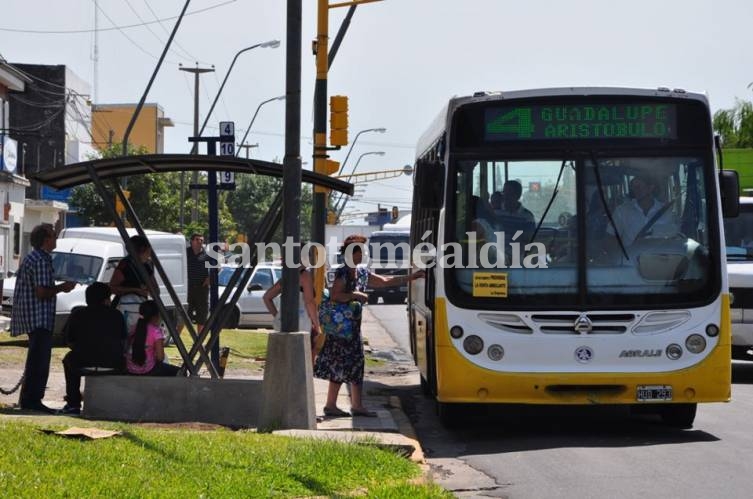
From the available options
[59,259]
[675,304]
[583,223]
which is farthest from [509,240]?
[59,259]

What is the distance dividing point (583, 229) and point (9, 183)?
35037 mm

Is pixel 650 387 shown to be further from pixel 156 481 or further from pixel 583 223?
pixel 156 481

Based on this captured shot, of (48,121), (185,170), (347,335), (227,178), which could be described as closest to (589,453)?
(347,335)

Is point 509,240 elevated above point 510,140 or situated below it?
below

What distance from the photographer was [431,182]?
41.0 feet

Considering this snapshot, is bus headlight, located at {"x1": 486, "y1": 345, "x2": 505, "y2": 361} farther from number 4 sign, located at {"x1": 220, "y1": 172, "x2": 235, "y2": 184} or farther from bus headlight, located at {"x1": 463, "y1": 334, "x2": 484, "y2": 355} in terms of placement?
number 4 sign, located at {"x1": 220, "y1": 172, "x2": 235, "y2": 184}

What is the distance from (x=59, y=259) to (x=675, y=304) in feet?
45.8

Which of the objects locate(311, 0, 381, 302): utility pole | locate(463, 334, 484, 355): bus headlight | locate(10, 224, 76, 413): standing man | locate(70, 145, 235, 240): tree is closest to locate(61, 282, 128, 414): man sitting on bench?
locate(10, 224, 76, 413): standing man

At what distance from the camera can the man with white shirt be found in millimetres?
12336

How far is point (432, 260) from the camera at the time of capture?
527 inches

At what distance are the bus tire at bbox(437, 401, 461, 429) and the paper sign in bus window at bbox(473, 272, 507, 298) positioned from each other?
1268 millimetres

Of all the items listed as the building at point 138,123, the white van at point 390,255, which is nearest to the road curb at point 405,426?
the white van at point 390,255

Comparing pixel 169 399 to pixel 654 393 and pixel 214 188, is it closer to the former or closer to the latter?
pixel 214 188

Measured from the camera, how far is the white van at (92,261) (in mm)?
22453
